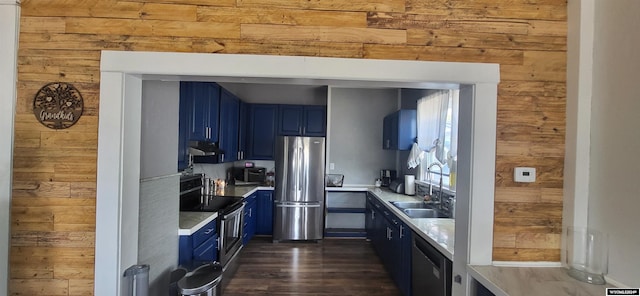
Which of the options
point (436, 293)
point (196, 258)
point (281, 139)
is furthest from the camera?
point (281, 139)

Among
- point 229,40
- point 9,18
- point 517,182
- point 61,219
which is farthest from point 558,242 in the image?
point 9,18

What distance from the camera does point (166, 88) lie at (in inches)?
85.2

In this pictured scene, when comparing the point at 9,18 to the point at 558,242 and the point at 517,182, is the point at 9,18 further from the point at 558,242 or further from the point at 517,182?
the point at 558,242

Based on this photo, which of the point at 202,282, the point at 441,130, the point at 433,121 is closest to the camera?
the point at 202,282

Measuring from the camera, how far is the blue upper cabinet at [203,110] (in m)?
3.04

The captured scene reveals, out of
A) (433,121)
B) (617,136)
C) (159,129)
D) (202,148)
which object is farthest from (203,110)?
(617,136)

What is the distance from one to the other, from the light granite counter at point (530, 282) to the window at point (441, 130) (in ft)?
6.07

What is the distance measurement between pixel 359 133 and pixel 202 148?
288 cm

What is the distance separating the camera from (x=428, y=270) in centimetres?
222

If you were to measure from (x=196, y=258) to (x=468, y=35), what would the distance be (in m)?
2.51

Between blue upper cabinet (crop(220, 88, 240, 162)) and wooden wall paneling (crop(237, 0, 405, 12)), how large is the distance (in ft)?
8.92

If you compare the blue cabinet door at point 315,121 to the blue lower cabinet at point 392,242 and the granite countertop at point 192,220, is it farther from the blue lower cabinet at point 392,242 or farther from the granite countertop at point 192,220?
the granite countertop at point 192,220

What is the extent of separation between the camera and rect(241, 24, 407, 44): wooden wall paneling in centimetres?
149

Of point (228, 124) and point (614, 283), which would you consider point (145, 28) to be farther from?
point (228, 124)
